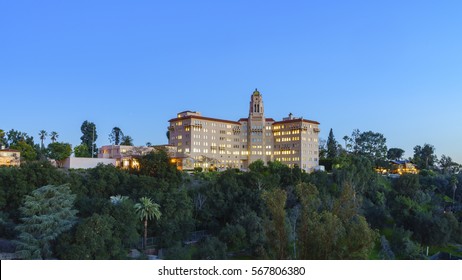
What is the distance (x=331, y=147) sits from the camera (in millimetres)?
105000

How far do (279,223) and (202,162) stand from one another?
62687 mm

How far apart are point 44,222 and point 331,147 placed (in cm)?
8735

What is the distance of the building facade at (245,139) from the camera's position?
268 ft

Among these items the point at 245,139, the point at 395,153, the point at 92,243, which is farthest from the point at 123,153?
the point at 395,153

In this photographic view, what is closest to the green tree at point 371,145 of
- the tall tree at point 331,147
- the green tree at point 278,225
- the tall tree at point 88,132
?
the tall tree at point 331,147

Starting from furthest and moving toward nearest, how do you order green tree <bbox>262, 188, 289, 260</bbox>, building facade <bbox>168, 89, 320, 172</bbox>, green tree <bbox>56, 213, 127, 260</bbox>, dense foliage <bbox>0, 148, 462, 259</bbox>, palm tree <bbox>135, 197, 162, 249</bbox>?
building facade <bbox>168, 89, 320, 172</bbox>, palm tree <bbox>135, 197, 162, 249</bbox>, green tree <bbox>56, 213, 127, 260</bbox>, dense foliage <bbox>0, 148, 462, 259</bbox>, green tree <bbox>262, 188, 289, 260</bbox>

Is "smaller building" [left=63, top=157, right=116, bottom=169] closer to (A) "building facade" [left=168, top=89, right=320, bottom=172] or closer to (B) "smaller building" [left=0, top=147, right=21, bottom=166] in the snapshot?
(B) "smaller building" [left=0, top=147, right=21, bottom=166]

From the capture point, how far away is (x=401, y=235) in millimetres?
42375

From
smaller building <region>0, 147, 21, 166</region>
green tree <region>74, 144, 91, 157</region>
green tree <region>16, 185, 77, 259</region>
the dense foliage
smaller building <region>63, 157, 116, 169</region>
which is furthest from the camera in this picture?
green tree <region>74, 144, 91, 157</region>

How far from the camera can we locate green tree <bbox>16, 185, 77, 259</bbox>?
91.5 ft

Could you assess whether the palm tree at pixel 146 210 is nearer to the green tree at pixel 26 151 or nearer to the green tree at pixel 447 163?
the green tree at pixel 26 151

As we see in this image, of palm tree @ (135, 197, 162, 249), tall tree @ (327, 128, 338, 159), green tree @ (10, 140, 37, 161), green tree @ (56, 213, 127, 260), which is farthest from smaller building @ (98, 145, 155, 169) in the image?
tall tree @ (327, 128, 338, 159)

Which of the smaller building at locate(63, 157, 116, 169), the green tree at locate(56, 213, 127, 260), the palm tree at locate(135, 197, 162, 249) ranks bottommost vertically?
A: the green tree at locate(56, 213, 127, 260)

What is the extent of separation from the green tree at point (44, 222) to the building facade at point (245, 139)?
145ft
